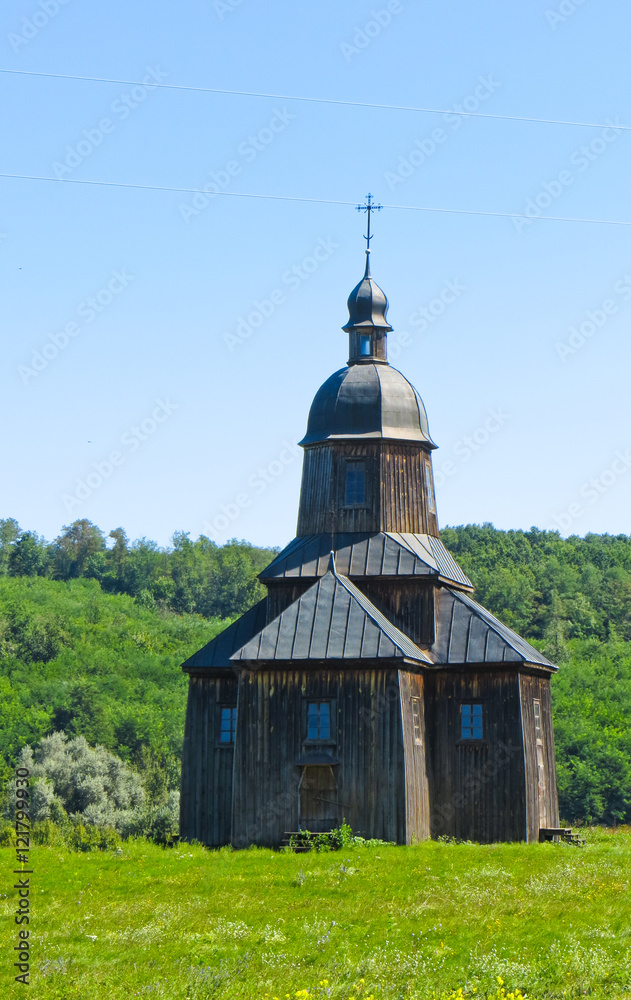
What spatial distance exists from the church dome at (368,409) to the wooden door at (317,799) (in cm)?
993

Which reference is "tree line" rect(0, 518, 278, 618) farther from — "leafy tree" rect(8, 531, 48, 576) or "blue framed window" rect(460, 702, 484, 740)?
"blue framed window" rect(460, 702, 484, 740)

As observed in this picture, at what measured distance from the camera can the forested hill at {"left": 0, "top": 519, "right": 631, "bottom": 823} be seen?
67625 mm

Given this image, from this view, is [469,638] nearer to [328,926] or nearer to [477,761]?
[477,761]

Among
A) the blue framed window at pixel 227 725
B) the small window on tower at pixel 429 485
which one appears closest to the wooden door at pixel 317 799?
the blue framed window at pixel 227 725

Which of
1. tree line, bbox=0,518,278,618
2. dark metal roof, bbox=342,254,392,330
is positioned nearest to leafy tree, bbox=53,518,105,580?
tree line, bbox=0,518,278,618

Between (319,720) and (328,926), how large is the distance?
431 inches

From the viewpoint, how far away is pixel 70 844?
32281 mm

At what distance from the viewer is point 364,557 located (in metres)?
33.6

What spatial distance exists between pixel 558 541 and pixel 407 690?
272 feet

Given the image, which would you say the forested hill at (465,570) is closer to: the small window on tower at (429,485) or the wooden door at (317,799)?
the small window on tower at (429,485)

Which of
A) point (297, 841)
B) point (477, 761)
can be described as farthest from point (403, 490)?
point (297, 841)

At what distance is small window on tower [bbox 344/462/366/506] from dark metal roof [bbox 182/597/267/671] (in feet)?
12.3

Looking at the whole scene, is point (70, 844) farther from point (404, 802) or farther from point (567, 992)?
point (567, 992)

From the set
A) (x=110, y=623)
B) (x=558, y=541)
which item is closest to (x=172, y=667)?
(x=110, y=623)
